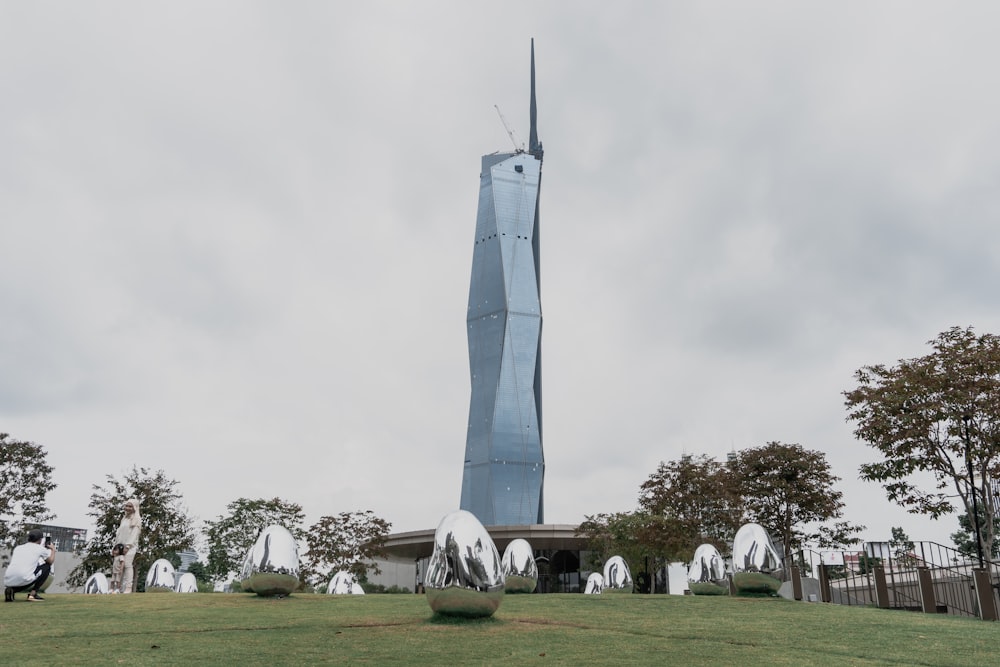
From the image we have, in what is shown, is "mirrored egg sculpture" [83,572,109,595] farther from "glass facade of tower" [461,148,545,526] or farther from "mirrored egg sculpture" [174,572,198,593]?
"glass facade of tower" [461,148,545,526]

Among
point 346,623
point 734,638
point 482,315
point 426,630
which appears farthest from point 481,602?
point 482,315

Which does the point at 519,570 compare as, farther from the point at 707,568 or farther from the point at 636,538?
the point at 636,538

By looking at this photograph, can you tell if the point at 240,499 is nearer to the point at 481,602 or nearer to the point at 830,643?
the point at 481,602

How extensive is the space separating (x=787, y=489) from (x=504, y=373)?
179 ft

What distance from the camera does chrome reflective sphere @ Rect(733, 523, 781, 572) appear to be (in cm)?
1916

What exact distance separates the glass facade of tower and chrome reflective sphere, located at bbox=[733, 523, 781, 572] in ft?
230

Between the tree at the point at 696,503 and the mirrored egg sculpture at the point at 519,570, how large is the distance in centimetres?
1361

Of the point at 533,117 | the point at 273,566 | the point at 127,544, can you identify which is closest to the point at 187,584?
the point at 127,544

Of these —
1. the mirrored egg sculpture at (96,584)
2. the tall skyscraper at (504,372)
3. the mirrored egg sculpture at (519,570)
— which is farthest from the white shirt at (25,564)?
the tall skyscraper at (504,372)

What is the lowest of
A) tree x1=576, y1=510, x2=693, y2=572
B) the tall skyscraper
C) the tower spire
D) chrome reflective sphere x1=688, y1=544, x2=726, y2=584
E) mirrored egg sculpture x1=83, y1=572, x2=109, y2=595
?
mirrored egg sculpture x1=83, y1=572, x2=109, y2=595

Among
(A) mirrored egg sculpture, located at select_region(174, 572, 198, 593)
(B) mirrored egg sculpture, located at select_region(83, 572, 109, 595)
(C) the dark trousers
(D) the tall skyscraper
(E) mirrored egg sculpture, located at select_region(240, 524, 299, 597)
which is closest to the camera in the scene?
(C) the dark trousers

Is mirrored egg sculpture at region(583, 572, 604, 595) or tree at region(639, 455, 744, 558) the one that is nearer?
mirrored egg sculpture at region(583, 572, 604, 595)

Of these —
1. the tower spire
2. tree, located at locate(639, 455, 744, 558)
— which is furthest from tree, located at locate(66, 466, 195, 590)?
the tower spire

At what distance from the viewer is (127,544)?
66.3 feet
